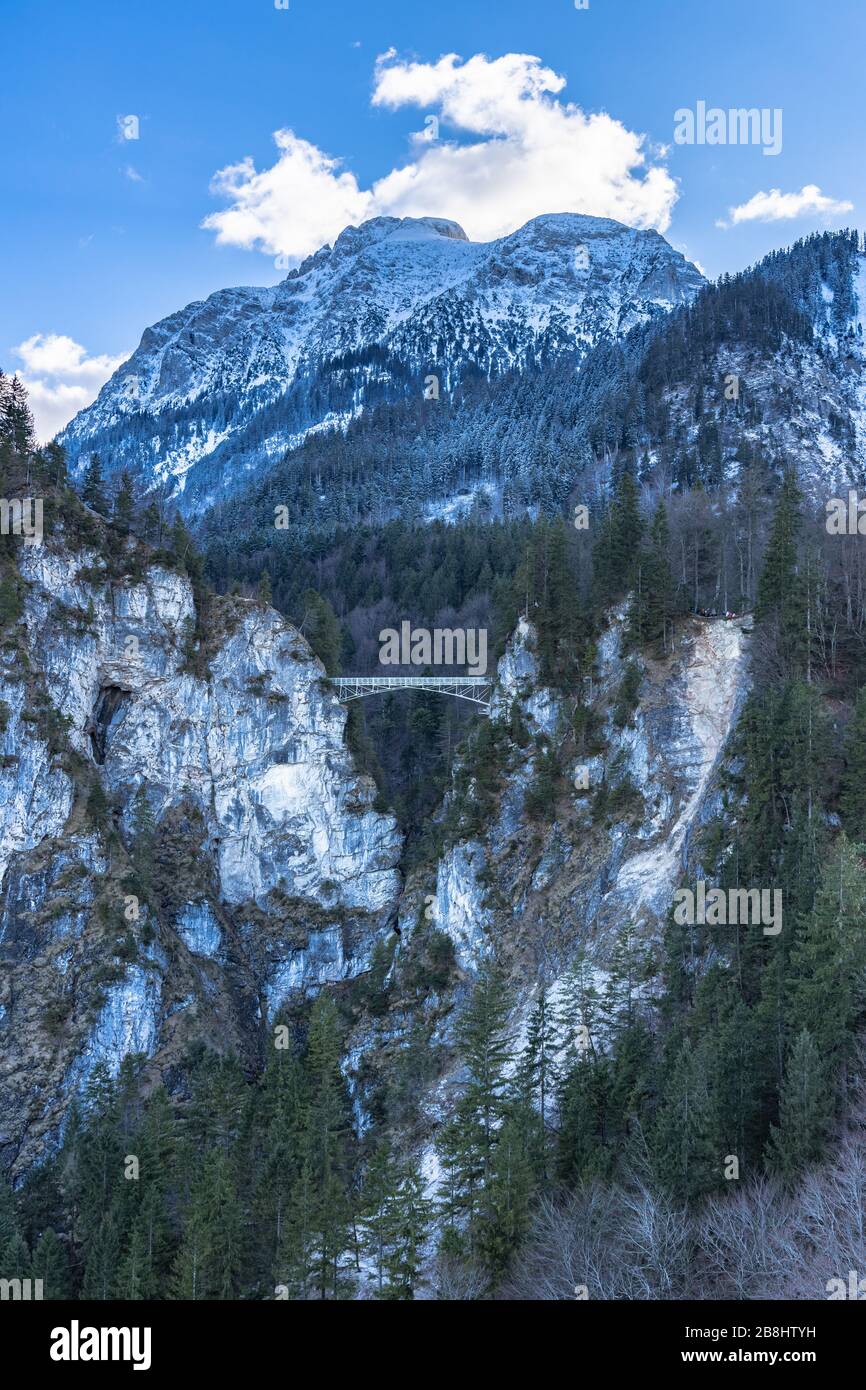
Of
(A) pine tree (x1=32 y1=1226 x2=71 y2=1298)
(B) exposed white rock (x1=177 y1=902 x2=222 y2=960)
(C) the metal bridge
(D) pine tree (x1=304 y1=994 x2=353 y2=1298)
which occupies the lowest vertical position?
(A) pine tree (x1=32 y1=1226 x2=71 y2=1298)

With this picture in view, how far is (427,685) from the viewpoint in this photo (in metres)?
66.2

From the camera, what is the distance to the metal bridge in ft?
213

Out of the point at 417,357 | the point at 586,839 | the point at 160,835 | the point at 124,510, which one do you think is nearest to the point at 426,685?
the point at 586,839

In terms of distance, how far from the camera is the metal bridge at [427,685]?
6491 cm

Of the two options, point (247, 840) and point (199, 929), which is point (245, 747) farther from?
point (199, 929)

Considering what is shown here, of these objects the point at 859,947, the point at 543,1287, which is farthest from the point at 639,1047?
the point at 543,1287

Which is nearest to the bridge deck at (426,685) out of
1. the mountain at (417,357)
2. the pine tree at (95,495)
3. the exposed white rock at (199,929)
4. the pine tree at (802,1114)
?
the exposed white rock at (199,929)

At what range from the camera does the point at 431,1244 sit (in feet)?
112

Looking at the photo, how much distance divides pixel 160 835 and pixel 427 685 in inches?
928

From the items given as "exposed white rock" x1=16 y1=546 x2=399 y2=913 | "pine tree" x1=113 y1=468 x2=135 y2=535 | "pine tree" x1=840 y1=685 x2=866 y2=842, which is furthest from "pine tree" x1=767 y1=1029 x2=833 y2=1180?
"pine tree" x1=113 y1=468 x2=135 y2=535

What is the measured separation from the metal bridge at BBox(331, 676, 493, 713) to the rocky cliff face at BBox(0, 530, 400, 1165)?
5.83ft

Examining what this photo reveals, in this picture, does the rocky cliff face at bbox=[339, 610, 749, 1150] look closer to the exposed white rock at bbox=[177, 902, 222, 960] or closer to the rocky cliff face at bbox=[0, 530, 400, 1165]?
the rocky cliff face at bbox=[0, 530, 400, 1165]
